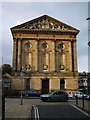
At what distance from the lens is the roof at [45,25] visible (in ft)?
140

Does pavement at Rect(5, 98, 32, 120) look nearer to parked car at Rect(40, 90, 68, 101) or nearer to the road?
the road

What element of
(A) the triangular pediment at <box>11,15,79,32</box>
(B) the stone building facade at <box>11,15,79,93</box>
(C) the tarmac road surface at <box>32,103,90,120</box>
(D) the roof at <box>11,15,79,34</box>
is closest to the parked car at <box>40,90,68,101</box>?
(C) the tarmac road surface at <box>32,103,90,120</box>

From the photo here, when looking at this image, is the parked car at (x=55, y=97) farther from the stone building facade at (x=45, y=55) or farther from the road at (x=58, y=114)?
the stone building facade at (x=45, y=55)

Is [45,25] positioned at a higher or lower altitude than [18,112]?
higher

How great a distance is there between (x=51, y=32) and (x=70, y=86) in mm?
13381

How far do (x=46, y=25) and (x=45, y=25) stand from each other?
0.79 feet

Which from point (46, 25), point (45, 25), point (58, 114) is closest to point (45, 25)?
point (45, 25)

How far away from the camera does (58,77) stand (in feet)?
136

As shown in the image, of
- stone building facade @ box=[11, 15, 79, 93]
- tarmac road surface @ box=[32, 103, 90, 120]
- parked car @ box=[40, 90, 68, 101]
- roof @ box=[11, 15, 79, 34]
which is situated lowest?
parked car @ box=[40, 90, 68, 101]

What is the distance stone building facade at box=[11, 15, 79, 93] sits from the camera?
4106 cm

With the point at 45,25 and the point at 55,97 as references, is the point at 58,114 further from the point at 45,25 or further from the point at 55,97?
the point at 45,25

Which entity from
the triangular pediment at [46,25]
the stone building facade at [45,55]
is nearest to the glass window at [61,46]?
the stone building facade at [45,55]

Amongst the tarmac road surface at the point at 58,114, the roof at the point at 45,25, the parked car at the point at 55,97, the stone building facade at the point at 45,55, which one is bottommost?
the parked car at the point at 55,97

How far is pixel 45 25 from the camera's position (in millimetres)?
43562
